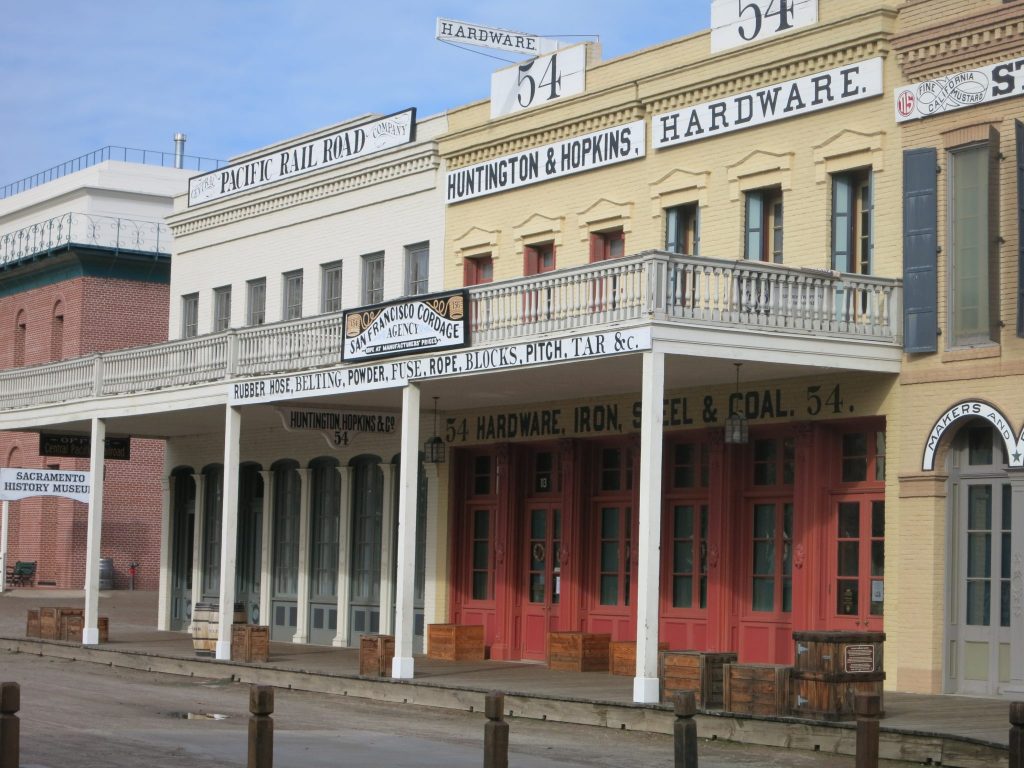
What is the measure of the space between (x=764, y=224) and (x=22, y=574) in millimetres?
28605

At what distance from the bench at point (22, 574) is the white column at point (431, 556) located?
2062 centimetres

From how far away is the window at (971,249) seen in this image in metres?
18.3

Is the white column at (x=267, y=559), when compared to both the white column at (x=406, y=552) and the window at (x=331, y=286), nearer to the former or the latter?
the window at (x=331, y=286)

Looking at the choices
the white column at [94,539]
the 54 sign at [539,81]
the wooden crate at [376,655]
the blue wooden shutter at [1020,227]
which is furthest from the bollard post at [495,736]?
the white column at [94,539]

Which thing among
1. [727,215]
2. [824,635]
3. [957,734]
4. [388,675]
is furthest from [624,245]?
[957,734]

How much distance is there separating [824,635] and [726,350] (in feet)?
12.6

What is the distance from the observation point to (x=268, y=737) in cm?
1064

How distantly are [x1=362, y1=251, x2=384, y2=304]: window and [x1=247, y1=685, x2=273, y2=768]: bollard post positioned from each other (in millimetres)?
17789

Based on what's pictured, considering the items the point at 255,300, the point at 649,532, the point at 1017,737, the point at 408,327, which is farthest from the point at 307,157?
the point at 1017,737

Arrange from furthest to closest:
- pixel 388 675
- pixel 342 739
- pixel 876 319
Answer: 1. pixel 388 675
2. pixel 876 319
3. pixel 342 739

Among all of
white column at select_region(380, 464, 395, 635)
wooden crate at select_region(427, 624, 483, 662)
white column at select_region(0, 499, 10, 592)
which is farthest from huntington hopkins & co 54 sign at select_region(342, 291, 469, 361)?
white column at select_region(0, 499, 10, 592)

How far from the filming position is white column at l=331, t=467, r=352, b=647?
93.6ft

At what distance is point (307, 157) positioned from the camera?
29.8 meters

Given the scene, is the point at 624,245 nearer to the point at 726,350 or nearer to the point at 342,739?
the point at 726,350
